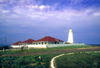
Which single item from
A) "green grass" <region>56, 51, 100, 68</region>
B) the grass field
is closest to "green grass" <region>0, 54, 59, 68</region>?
the grass field

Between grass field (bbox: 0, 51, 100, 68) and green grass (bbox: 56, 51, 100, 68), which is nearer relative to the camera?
green grass (bbox: 56, 51, 100, 68)

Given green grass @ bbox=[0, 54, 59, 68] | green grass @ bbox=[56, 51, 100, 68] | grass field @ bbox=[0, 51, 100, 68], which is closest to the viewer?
green grass @ bbox=[56, 51, 100, 68]

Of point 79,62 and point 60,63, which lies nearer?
point 60,63

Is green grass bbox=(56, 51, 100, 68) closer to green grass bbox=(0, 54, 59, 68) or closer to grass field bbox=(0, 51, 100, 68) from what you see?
grass field bbox=(0, 51, 100, 68)

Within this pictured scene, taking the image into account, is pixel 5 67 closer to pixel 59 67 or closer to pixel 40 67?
pixel 40 67

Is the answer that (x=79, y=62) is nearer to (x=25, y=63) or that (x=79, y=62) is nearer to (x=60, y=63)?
(x=60, y=63)

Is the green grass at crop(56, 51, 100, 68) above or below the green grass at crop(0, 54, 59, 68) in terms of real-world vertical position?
above

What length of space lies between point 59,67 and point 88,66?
3019 millimetres

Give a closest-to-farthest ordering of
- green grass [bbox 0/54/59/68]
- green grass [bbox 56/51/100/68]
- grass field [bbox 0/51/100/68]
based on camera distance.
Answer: green grass [bbox 56/51/100/68] < grass field [bbox 0/51/100/68] < green grass [bbox 0/54/59/68]

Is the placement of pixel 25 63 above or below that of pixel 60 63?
below

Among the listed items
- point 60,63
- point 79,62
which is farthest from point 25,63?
point 79,62

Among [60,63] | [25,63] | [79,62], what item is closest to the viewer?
[60,63]

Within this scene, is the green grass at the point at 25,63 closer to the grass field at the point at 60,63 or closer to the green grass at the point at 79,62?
the grass field at the point at 60,63

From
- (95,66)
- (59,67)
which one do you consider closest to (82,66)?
(95,66)
